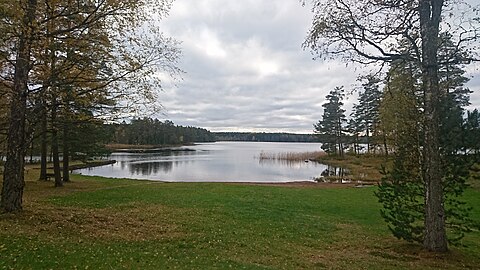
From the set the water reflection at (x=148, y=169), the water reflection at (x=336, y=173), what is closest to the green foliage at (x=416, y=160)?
the water reflection at (x=336, y=173)

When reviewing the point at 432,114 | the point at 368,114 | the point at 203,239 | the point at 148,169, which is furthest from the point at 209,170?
the point at 432,114

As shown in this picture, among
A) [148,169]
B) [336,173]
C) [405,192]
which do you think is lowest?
[336,173]

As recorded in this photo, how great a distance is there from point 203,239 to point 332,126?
53.3 meters

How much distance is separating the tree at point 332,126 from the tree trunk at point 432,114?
51.8 m

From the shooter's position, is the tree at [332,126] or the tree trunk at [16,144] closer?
the tree trunk at [16,144]

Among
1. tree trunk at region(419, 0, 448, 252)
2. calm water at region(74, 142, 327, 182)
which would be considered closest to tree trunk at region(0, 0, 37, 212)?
tree trunk at region(419, 0, 448, 252)

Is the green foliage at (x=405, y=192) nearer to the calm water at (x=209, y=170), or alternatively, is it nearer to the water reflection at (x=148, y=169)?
the calm water at (x=209, y=170)

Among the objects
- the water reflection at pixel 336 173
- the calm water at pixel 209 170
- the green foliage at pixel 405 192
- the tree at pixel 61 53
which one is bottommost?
the water reflection at pixel 336 173

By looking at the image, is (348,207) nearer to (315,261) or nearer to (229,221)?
(229,221)

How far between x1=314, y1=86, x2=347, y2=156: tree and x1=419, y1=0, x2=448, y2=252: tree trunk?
51.8m

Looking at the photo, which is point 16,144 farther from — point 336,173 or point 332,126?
point 332,126

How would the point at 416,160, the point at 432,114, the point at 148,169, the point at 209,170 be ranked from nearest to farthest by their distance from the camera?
1. the point at 432,114
2. the point at 416,160
3. the point at 148,169
4. the point at 209,170

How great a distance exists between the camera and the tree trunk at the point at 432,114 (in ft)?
25.2

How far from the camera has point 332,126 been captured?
5941cm
